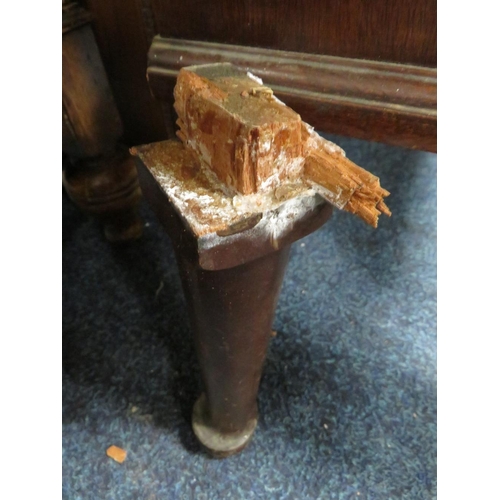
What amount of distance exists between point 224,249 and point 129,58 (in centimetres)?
37

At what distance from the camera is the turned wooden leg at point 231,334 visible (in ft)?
1.56

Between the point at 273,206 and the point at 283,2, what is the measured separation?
0.60 feet

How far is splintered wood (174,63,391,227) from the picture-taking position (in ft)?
1.22

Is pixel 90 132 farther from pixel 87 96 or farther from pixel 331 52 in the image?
pixel 331 52

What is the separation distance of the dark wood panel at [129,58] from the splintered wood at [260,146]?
0.17 meters

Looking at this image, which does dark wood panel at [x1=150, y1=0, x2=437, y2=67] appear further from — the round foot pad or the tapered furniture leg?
the round foot pad

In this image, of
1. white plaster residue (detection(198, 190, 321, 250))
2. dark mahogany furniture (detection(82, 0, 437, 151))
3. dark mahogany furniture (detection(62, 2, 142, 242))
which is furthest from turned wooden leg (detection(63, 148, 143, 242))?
white plaster residue (detection(198, 190, 321, 250))

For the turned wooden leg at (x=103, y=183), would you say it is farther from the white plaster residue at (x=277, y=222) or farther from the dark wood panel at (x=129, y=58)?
the white plaster residue at (x=277, y=222)

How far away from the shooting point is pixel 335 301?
3.21ft

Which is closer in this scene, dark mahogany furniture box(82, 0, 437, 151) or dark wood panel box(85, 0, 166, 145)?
dark mahogany furniture box(82, 0, 437, 151)

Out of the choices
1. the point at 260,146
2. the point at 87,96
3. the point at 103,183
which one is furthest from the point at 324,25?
the point at 103,183

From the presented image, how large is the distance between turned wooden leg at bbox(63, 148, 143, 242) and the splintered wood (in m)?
0.45

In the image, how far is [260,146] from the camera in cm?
37

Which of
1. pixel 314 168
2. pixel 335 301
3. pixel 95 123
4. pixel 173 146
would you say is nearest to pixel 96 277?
pixel 95 123
